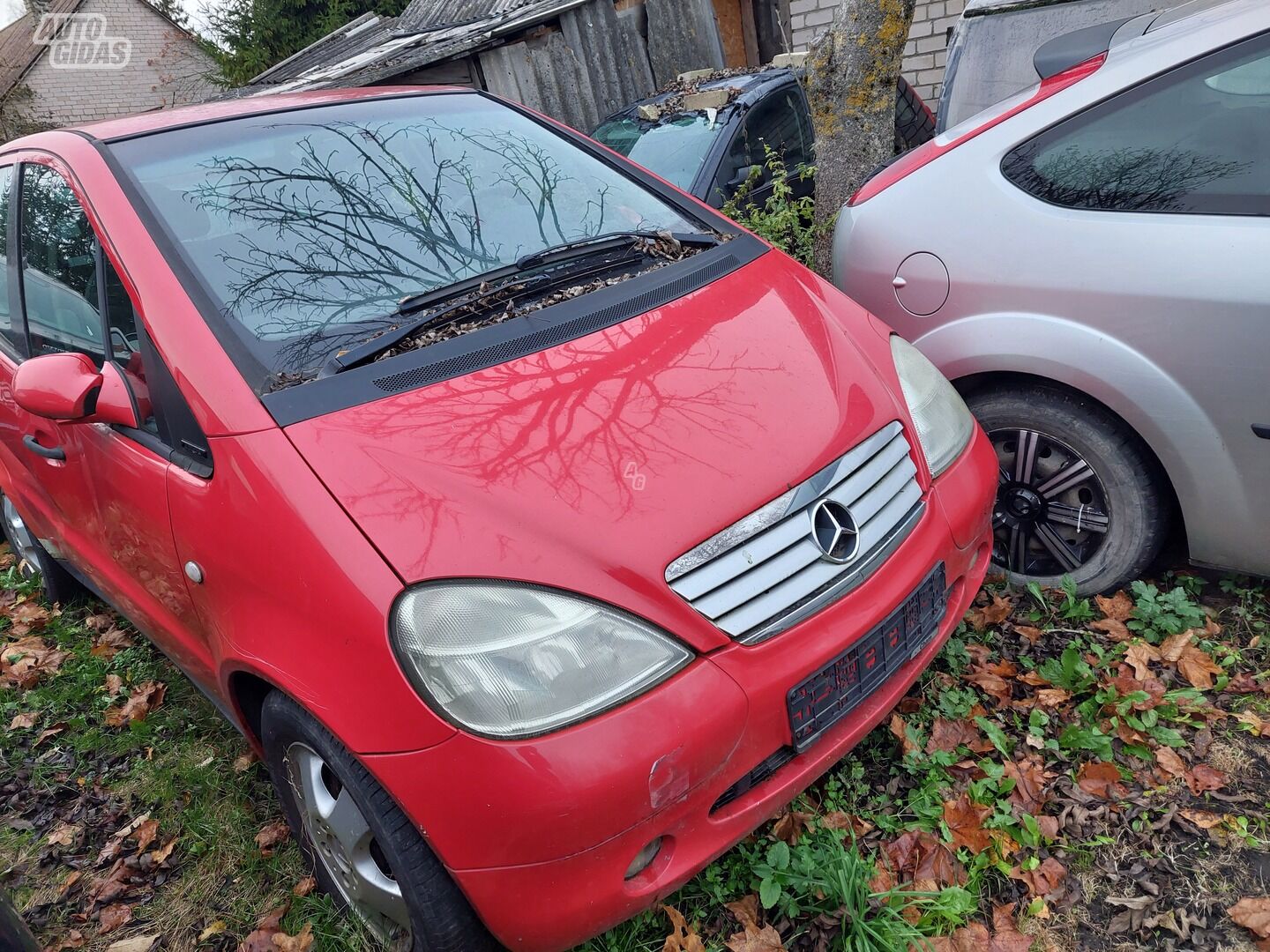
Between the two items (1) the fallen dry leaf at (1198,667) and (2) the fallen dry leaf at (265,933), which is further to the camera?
(1) the fallen dry leaf at (1198,667)

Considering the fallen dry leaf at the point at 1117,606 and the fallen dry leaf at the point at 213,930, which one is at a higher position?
the fallen dry leaf at the point at 213,930

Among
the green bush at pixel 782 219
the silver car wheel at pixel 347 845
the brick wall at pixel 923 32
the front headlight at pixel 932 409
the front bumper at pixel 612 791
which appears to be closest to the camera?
the front bumper at pixel 612 791

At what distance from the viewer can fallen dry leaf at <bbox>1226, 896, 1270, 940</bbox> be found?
1.77 m

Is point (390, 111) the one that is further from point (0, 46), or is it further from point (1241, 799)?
point (0, 46)

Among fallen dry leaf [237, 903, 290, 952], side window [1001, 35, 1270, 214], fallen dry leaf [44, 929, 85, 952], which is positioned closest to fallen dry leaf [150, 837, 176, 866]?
fallen dry leaf [44, 929, 85, 952]

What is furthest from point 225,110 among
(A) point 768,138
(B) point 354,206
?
(A) point 768,138

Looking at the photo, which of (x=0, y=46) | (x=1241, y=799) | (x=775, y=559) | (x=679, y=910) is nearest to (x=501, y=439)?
(x=775, y=559)

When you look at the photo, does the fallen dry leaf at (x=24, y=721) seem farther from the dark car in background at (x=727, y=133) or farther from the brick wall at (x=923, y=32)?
the brick wall at (x=923, y=32)

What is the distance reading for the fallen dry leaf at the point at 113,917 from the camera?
225 centimetres

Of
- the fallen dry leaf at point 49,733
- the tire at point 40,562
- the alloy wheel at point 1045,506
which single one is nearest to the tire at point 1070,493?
the alloy wheel at point 1045,506

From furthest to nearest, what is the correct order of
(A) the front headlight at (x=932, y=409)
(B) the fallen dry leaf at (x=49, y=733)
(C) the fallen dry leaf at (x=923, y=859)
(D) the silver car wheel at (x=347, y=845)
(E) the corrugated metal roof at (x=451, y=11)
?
(E) the corrugated metal roof at (x=451, y=11), (B) the fallen dry leaf at (x=49, y=733), (A) the front headlight at (x=932, y=409), (C) the fallen dry leaf at (x=923, y=859), (D) the silver car wheel at (x=347, y=845)

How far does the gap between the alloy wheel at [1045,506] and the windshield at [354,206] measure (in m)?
1.25

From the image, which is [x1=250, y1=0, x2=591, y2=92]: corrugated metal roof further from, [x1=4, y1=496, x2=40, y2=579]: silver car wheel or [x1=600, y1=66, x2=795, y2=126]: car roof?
[x1=4, y1=496, x2=40, y2=579]: silver car wheel

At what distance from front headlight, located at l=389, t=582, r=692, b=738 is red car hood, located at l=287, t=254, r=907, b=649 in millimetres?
39
